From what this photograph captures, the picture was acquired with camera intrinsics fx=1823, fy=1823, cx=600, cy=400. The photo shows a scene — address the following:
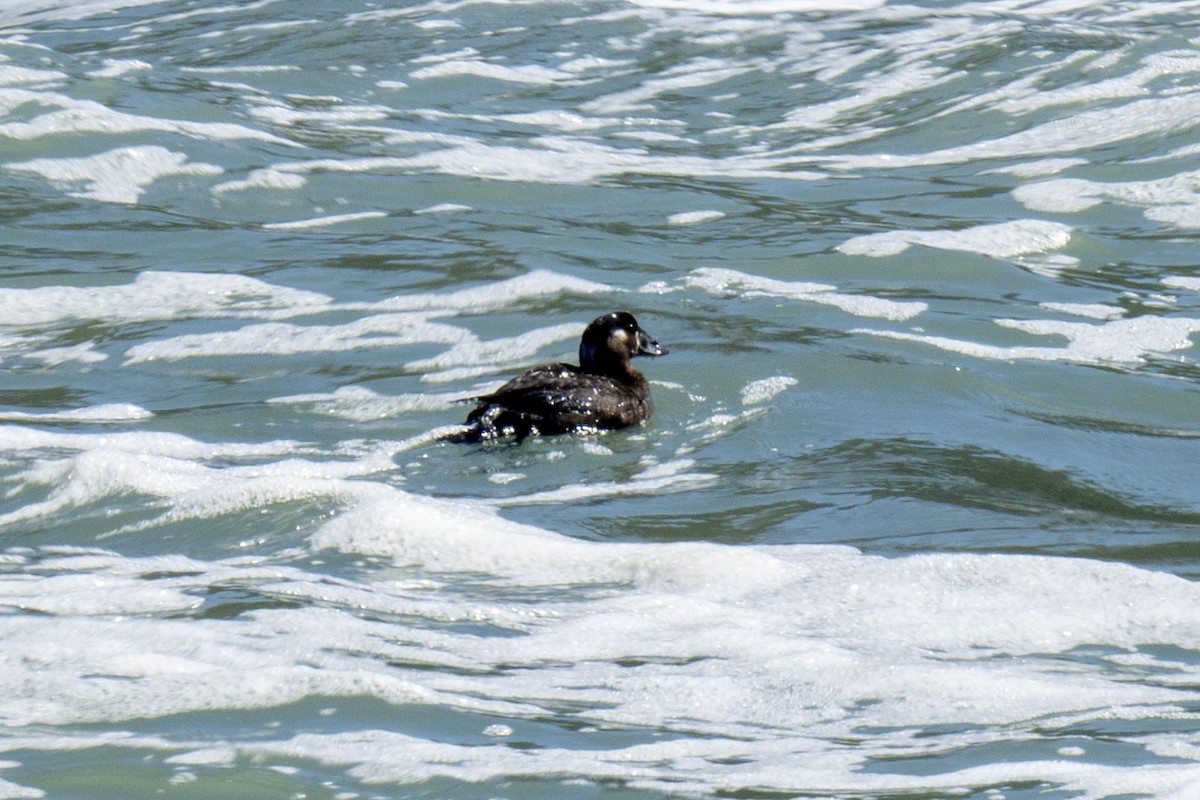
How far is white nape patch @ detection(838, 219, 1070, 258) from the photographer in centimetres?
1154

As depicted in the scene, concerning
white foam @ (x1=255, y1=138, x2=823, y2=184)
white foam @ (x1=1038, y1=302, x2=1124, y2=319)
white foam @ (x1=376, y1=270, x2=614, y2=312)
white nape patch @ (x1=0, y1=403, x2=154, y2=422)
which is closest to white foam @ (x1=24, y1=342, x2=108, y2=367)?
white nape patch @ (x1=0, y1=403, x2=154, y2=422)

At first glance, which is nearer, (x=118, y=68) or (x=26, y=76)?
(x=26, y=76)

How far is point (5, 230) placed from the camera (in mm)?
12242

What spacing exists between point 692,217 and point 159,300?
3758mm

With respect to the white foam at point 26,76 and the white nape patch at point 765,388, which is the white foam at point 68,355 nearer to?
the white nape patch at point 765,388

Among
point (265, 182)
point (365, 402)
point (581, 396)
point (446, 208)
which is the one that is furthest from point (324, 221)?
point (581, 396)

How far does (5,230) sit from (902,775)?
9.58 metres

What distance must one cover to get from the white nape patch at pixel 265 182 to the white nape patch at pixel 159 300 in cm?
232

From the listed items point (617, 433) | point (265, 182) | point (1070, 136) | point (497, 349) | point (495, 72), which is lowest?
point (617, 433)

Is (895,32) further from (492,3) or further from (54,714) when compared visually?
(54,714)

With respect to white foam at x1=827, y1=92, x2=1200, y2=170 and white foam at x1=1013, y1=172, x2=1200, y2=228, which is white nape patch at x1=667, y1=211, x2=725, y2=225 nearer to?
white foam at x1=827, y1=92, x2=1200, y2=170

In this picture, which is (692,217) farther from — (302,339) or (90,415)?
(90,415)

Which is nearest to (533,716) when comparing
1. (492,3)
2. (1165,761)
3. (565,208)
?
(1165,761)

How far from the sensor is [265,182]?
530 inches
